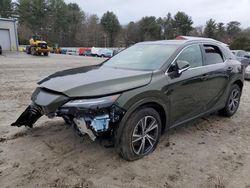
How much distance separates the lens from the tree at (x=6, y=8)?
211 feet

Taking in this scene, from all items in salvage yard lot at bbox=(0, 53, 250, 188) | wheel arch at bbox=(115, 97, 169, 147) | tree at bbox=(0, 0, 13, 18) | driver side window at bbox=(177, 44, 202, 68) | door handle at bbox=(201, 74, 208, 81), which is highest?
tree at bbox=(0, 0, 13, 18)

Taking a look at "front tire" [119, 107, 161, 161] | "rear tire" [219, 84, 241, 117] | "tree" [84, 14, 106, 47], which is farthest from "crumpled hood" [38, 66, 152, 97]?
"tree" [84, 14, 106, 47]

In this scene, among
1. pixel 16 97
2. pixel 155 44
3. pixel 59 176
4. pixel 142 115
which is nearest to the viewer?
pixel 59 176

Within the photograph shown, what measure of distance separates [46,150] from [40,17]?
67.9 m

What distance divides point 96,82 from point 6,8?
7337 centimetres

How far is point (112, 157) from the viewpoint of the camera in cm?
338

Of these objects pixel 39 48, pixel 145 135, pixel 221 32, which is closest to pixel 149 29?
pixel 221 32

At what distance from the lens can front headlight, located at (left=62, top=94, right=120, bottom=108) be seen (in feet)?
9.44

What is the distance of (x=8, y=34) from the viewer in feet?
105

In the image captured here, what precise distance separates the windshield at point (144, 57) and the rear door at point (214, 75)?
0.81 metres

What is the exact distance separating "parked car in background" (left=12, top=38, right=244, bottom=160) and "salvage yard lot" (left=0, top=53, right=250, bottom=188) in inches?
11.3

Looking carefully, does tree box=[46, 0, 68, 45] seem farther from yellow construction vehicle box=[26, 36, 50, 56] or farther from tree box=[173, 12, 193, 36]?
yellow construction vehicle box=[26, 36, 50, 56]

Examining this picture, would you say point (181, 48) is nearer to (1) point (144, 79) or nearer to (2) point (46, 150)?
(1) point (144, 79)

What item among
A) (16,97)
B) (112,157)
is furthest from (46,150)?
(16,97)
